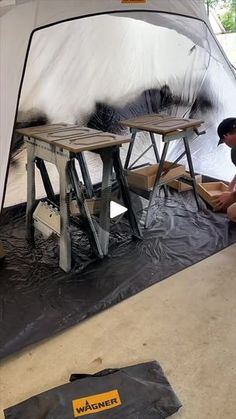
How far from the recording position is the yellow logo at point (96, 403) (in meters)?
1.15

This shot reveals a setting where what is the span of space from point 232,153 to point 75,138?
3.11 ft

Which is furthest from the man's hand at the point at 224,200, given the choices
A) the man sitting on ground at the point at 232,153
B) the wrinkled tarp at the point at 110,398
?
the wrinkled tarp at the point at 110,398

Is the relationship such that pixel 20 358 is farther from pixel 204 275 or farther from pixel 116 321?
pixel 204 275

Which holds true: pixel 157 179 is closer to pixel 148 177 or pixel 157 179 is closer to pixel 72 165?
pixel 148 177

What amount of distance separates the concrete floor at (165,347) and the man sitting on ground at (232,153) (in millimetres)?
649

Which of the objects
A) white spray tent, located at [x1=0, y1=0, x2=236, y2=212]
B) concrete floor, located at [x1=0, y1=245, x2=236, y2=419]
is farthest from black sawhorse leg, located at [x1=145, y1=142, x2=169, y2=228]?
white spray tent, located at [x1=0, y1=0, x2=236, y2=212]

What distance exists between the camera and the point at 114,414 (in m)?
1.14

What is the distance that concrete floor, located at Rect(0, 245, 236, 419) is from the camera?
1263 mm

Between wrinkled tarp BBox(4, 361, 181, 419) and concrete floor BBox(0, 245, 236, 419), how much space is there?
0.20 ft

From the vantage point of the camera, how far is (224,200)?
8.05 ft

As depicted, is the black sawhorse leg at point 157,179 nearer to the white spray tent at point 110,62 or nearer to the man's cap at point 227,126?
the man's cap at point 227,126

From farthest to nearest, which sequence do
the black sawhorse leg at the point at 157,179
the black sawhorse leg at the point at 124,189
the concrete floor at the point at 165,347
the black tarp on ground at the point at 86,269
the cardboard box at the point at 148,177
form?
the cardboard box at the point at 148,177, the black sawhorse leg at the point at 157,179, the black sawhorse leg at the point at 124,189, the black tarp on ground at the point at 86,269, the concrete floor at the point at 165,347

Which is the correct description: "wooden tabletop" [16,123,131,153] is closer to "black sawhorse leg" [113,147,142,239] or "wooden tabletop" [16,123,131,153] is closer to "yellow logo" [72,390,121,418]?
"black sawhorse leg" [113,147,142,239]

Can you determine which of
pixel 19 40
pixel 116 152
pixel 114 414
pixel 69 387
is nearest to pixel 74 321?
pixel 69 387
